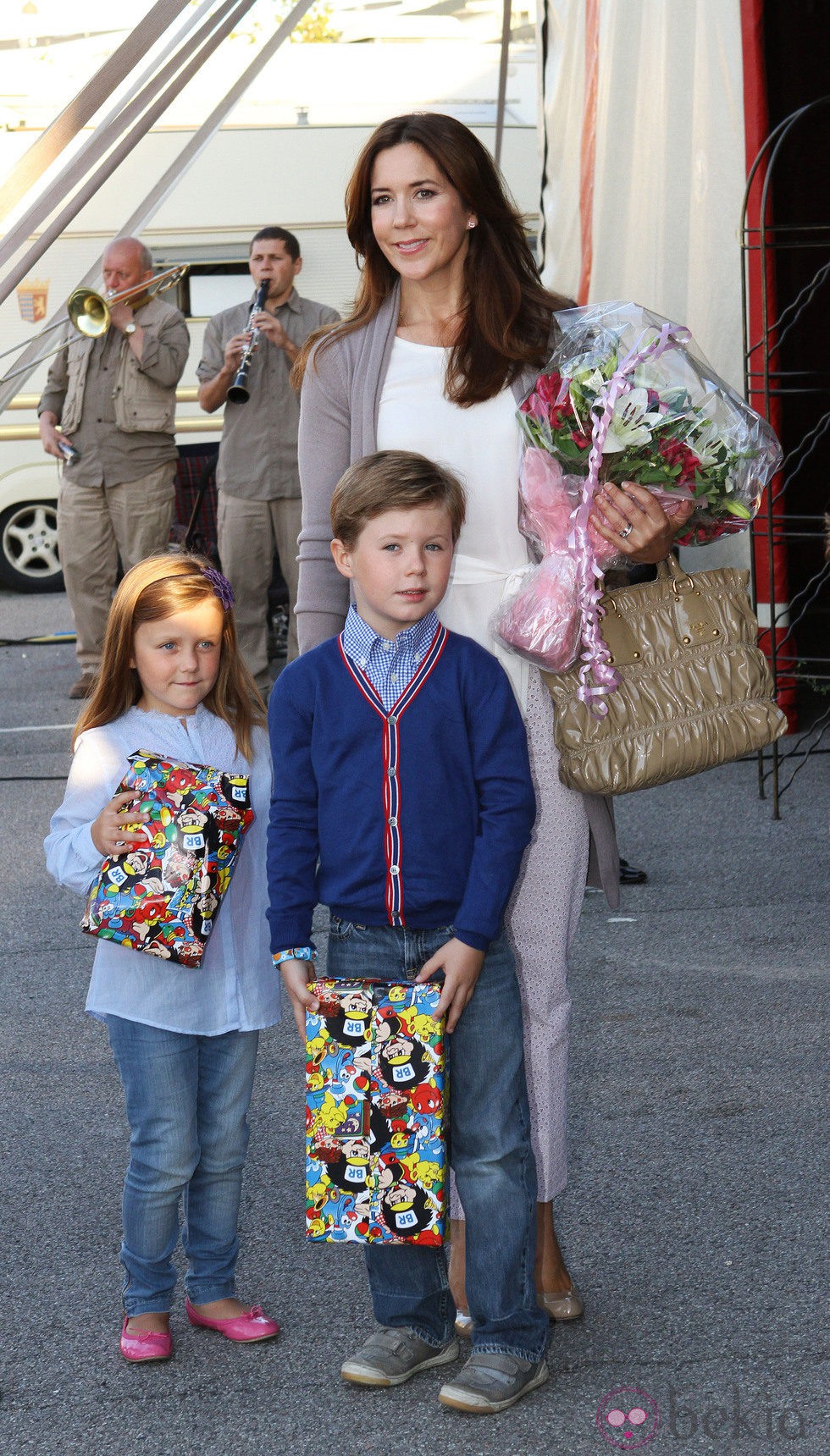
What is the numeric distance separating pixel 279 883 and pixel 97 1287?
1.03 m

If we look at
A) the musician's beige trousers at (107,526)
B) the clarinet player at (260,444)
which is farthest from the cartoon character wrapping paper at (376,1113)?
the musician's beige trousers at (107,526)

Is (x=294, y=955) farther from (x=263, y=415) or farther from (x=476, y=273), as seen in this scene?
(x=263, y=415)

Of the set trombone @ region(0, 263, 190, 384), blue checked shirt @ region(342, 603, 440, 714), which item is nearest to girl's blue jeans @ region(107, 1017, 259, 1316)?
blue checked shirt @ region(342, 603, 440, 714)

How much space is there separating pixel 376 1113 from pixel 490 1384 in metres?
0.49

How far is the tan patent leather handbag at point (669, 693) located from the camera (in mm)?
2592

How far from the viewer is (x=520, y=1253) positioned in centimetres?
254

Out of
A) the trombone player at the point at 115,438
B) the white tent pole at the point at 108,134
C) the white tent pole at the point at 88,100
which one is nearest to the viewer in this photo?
the white tent pole at the point at 88,100

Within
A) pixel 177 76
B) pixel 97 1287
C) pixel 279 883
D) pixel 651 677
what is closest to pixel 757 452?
pixel 651 677

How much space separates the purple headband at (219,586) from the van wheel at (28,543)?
34.1 ft

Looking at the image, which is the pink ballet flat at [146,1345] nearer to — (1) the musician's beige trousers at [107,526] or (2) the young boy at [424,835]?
(2) the young boy at [424,835]

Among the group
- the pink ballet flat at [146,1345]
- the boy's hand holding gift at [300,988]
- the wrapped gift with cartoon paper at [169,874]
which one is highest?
the wrapped gift with cartoon paper at [169,874]

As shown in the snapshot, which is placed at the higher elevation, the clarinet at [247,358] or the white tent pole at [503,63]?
the white tent pole at [503,63]

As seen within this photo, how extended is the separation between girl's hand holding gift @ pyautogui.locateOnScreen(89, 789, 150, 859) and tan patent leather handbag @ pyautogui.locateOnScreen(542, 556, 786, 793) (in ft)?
2.25

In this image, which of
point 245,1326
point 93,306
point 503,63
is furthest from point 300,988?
point 503,63
